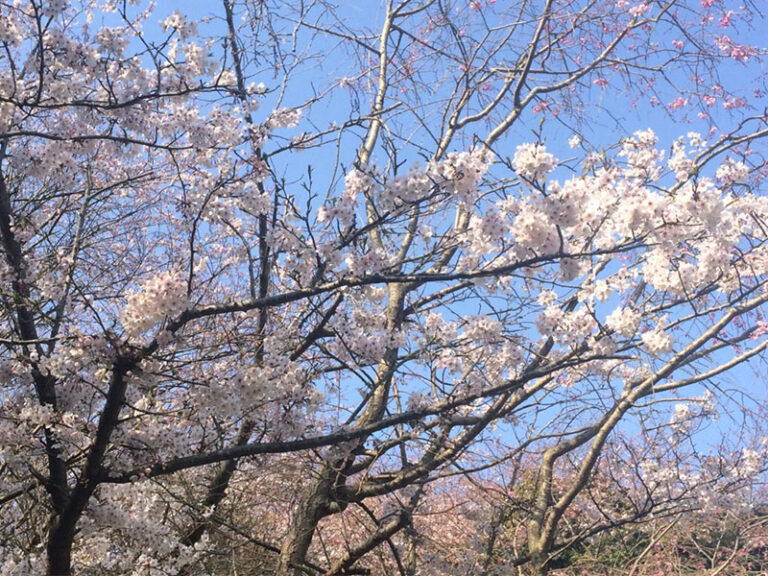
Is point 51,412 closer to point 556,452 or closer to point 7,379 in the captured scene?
point 7,379

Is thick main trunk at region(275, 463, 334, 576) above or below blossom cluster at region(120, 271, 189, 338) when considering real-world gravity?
below

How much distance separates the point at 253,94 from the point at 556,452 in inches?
158

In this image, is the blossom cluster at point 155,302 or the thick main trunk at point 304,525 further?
the thick main trunk at point 304,525

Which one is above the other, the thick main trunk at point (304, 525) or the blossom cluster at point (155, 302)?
the blossom cluster at point (155, 302)

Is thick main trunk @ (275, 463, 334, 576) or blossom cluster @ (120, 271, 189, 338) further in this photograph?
thick main trunk @ (275, 463, 334, 576)

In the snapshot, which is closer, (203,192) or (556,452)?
(203,192)

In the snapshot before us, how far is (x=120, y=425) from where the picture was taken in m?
3.67

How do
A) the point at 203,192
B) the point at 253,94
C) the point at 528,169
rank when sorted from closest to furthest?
the point at 528,169
the point at 203,192
the point at 253,94

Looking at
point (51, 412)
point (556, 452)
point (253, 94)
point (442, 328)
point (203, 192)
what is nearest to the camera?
point (51, 412)

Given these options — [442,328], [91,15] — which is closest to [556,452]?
[442,328]

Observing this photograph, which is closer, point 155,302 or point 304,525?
point 155,302

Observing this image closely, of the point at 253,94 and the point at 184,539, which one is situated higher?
the point at 253,94

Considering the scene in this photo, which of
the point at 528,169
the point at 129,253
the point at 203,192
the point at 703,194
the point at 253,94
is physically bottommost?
the point at 703,194

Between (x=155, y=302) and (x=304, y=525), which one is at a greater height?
(x=155, y=302)
